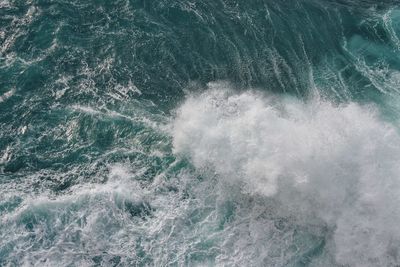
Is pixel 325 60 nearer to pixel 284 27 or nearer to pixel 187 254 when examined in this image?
pixel 284 27

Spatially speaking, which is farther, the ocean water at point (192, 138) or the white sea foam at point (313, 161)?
the white sea foam at point (313, 161)

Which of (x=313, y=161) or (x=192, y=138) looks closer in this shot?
(x=313, y=161)

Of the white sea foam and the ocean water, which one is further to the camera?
the white sea foam

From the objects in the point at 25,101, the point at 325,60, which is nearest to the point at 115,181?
the point at 25,101
